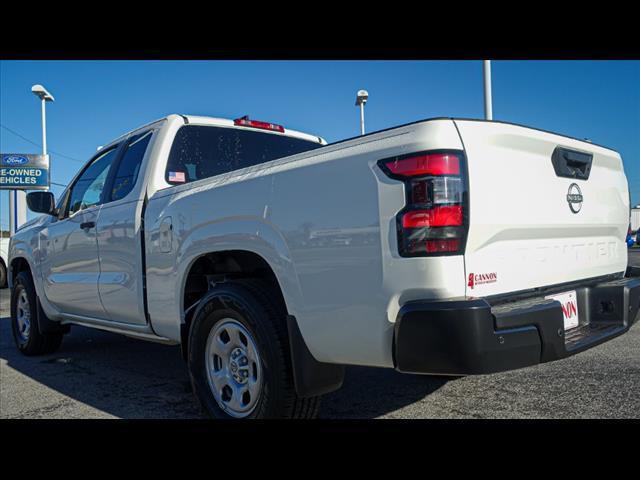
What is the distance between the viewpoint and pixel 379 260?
6.88 feet

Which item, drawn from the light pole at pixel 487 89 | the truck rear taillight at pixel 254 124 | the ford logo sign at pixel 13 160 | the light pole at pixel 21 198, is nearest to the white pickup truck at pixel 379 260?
the truck rear taillight at pixel 254 124

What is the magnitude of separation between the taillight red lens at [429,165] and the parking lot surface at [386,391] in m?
1.73

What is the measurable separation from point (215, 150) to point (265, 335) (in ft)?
6.81

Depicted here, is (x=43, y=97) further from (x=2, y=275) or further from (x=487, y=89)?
(x=487, y=89)

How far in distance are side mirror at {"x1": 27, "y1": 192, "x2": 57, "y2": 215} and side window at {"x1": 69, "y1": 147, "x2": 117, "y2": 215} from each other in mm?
200

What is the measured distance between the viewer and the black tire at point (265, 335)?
248 cm

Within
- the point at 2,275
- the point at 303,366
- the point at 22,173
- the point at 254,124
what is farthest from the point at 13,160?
the point at 303,366

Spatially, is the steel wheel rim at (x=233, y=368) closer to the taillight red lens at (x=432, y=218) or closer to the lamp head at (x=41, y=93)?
the taillight red lens at (x=432, y=218)

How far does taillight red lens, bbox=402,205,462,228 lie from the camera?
2.01 metres

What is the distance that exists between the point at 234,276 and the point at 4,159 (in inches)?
1062
